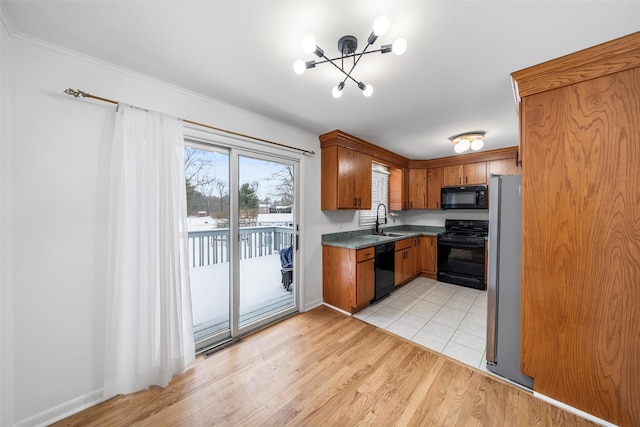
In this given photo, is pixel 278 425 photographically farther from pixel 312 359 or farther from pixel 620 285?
pixel 620 285

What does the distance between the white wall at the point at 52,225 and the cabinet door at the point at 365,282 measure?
98.9 inches

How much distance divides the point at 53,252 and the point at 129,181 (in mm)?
637

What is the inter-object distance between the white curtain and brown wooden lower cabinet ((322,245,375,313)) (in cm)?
189

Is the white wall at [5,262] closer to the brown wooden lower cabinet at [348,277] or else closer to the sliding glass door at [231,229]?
the sliding glass door at [231,229]

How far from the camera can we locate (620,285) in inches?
54.7

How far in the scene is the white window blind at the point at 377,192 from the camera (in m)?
4.31

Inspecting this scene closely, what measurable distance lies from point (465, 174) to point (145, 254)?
5.13 metres

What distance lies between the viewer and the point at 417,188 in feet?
16.4

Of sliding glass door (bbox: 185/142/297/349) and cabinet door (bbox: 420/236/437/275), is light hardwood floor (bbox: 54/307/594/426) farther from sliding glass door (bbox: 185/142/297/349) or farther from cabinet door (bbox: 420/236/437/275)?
cabinet door (bbox: 420/236/437/275)

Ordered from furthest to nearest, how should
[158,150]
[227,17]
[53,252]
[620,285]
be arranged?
[158,150]
[53,252]
[620,285]
[227,17]

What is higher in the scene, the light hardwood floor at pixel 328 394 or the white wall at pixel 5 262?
the white wall at pixel 5 262

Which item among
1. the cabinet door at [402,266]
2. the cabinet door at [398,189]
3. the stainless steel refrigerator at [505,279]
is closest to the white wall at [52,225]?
the stainless steel refrigerator at [505,279]

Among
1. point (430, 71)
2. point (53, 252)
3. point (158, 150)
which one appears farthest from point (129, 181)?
point (430, 71)

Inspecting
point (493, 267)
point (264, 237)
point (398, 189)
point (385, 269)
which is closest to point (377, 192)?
point (398, 189)
